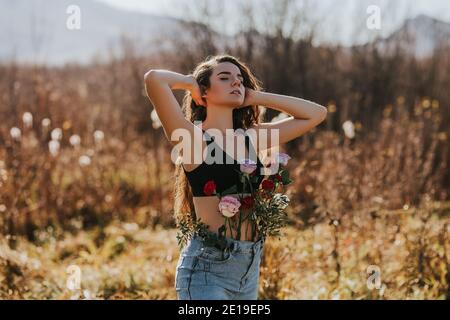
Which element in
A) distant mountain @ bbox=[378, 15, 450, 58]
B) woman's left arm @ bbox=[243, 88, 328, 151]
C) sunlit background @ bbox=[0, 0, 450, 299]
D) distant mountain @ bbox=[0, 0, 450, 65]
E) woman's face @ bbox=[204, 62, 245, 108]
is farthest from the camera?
distant mountain @ bbox=[378, 15, 450, 58]

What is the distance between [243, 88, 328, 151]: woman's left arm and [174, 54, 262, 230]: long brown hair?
0.30 ft

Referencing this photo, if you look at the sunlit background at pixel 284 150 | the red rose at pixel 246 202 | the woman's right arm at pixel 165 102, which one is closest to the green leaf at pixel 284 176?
the red rose at pixel 246 202

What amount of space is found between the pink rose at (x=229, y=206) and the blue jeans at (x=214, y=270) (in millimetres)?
144

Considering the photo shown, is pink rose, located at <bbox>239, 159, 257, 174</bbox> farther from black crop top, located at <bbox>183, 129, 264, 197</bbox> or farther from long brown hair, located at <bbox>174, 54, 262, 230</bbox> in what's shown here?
long brown hair, located at <bbox>174, 54, 262, 230</bbox>

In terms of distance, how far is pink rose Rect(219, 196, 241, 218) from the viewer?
2480 millimetres

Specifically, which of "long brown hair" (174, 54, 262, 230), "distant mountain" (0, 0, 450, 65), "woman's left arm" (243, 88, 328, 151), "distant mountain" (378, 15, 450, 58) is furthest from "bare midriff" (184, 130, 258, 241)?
"distant mountain" (378, 15, 450, 58)

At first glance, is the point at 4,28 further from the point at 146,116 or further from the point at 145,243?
the point at 145,243

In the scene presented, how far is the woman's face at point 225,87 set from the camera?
2.78 metres

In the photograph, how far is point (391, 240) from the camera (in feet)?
15.4

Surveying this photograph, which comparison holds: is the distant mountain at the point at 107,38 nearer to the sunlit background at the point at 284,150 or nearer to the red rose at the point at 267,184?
the sunlit background at the point at 284,150

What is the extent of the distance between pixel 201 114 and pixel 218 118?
8.3 inches

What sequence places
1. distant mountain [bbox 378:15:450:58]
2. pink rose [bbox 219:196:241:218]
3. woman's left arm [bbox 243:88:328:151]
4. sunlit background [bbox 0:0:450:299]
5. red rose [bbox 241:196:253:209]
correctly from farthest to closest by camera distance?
distant mountain [bbox 378:15:450:58] < sunlit background [bbox 0:0:450:299] < woman's left arm [bbox 243:88:328:151] < red rose [bbox 241:196:253:209] < pink rose [bbox 219:196:241:218]

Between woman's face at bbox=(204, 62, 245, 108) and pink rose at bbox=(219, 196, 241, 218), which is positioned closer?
pink rose at bbox=(219, 196, 241, 218)

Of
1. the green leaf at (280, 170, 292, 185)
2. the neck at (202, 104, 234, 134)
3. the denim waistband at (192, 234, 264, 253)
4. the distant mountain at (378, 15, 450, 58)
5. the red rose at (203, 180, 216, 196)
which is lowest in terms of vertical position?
the denim waistband at (192, 234, 264, 253)
